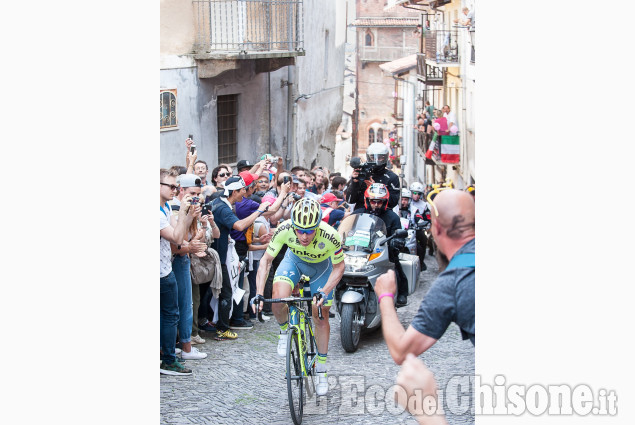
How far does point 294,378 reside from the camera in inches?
232

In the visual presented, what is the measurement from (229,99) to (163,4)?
1.84 m

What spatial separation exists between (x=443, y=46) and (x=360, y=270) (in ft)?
20.6

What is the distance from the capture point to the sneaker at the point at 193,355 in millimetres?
7152

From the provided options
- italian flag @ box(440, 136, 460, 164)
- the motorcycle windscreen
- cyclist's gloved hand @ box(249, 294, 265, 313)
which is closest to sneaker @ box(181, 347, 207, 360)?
cyclist's gloved hand @ box(249, 294, 265, 313)

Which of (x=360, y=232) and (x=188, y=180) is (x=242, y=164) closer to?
(x=360, y=232)

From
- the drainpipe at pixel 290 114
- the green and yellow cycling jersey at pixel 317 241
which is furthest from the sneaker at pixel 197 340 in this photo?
the drainpipe at pixel 290 114

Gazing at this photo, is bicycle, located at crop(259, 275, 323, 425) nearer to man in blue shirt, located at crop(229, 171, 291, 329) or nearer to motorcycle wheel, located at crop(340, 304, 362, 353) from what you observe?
motorcycle wheel, located at crop(340, 304, 362, 353)

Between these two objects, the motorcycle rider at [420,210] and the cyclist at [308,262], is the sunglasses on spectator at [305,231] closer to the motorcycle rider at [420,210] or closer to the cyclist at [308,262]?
the cyclist at [308,262]

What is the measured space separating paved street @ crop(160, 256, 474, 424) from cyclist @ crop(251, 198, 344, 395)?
0.36 m

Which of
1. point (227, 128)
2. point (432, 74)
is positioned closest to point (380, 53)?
point (432, 74)
